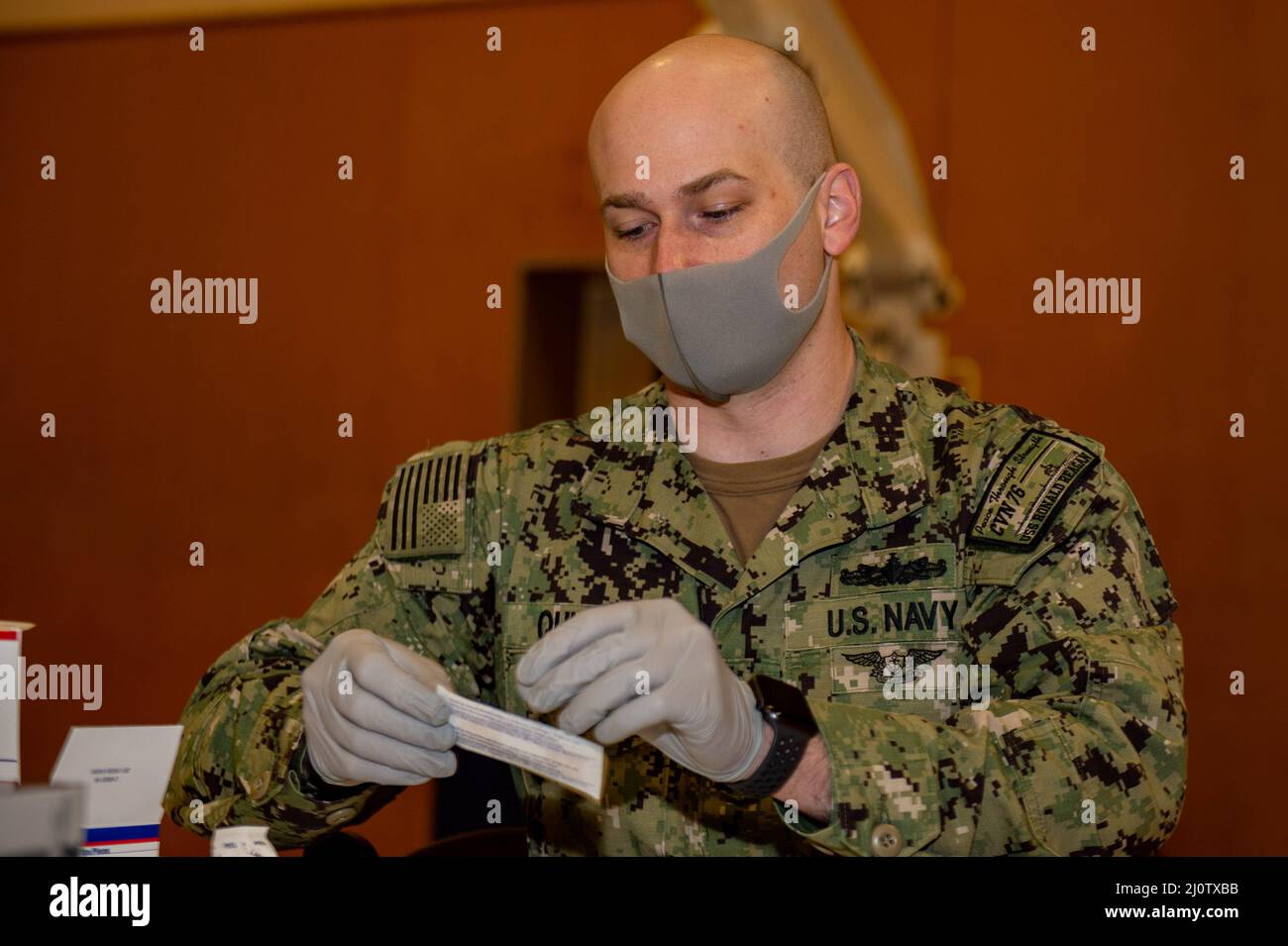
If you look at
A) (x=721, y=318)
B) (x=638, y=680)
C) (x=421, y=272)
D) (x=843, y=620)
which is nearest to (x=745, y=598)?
(x=843, y=620)

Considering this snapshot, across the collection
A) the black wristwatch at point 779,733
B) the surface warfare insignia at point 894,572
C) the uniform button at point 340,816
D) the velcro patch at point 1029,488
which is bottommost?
the uniform button at point 340,816

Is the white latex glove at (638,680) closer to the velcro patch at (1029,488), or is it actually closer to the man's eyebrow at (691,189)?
the velcro patch at (1029,488)

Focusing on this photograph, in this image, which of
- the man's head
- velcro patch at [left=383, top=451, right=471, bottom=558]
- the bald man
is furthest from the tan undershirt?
velcro patch at [left=383, top=451, right=471, bottom=558]

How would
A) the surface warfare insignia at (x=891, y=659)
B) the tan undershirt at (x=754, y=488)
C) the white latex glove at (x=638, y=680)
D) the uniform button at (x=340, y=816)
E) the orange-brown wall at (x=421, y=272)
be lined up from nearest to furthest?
the white latex glove at (x=638, y=680), the uniform button at (x=340, y=816), the surface warfare insignia at (x=891, y=659), the tan undershirt at (x=754, y=488), the orange-brown wall at (x=421, y=272)

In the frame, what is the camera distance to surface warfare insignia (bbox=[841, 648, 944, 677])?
1567mm

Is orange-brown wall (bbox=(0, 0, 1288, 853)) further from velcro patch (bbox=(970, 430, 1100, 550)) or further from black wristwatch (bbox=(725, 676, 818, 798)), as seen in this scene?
black wristwatch (bbox=(725, 676, 818, 798))

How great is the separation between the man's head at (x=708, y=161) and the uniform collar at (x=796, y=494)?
0.20 meters

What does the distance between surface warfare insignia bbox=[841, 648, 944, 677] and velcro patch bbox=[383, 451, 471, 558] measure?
0.57 meters

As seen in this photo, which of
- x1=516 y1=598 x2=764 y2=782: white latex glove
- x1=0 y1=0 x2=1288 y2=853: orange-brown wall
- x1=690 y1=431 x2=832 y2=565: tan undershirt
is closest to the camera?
x1=516 y1=598 x2=764 y2=782: white latex glove

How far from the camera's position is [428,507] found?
1776 mm

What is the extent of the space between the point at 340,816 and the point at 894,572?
2.44 feet

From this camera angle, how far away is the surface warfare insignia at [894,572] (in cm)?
159

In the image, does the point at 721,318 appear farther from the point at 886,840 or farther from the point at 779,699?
the point at 886,840

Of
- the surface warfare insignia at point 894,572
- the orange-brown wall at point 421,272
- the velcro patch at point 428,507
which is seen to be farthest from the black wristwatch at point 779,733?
the orange-brown wall at point 421,272
